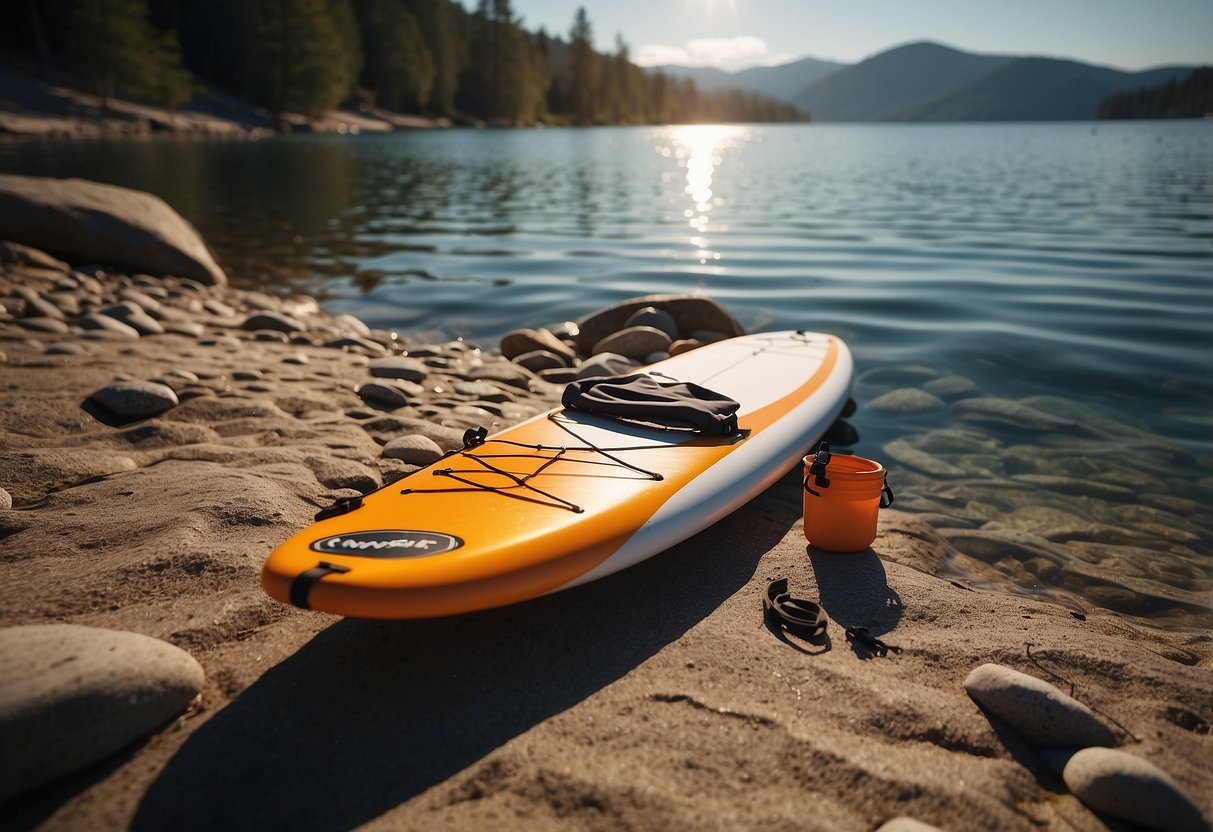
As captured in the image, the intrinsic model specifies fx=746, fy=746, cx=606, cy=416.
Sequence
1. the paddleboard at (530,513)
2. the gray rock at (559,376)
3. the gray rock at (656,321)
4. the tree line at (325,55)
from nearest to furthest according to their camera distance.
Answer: the paddleboard at (530,513), the gray rock at (559,376), the gray rock at (656,321), the tree line at (325,55)

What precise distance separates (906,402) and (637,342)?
2.30m

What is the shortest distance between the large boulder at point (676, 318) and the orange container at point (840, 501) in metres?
4.13

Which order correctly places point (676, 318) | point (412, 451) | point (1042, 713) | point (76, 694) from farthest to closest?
1. point (676, 318)
2. point (412, 451)
3. point (1042, 713)
4. point (76, 694)

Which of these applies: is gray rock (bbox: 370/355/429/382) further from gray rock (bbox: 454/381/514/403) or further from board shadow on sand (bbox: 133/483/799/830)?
board shadow on sand (bbox: 133/483/799/830)

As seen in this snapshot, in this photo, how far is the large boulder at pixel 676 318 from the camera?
288 inches

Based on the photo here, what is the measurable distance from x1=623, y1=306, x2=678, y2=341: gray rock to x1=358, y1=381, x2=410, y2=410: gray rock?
9.50ft

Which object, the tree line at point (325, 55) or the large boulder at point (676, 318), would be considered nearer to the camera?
the large boulder at point (676, 318)

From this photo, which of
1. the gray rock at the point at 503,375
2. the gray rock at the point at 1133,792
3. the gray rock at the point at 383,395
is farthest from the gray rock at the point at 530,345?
the gray rock at the point at 1133,792

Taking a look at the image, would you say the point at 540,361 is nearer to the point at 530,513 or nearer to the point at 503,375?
the point at 503,375

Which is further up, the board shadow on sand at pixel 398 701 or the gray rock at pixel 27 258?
the gray rock at pixel 27 258

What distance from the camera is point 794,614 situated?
265 centimetres

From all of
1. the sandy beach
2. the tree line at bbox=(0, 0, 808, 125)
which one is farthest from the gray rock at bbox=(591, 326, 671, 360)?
the tree line at bbox=(0, 0, 808, 125)

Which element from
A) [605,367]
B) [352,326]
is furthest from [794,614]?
[352,326]

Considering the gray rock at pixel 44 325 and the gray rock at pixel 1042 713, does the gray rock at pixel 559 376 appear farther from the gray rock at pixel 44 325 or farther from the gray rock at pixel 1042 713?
the gray rock at pixel 1042 713
